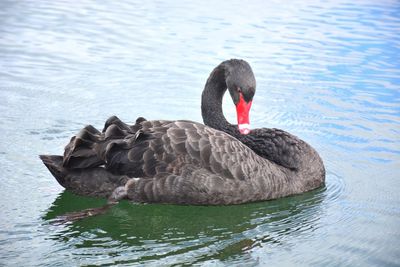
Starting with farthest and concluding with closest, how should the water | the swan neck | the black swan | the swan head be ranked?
the swan neck < the swan head < the black swan < the water

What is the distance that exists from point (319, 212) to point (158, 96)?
2896 mm

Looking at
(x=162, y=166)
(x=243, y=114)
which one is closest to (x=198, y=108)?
(x=243, y=114)

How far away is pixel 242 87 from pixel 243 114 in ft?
0.69

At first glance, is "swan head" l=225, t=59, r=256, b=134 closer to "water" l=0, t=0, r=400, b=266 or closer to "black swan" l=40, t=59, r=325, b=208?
"black swan" l=40, t=59, r=325, b=208

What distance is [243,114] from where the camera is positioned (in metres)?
5.52

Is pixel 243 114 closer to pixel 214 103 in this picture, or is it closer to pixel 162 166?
pixel 214 103

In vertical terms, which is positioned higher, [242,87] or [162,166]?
[242,87]

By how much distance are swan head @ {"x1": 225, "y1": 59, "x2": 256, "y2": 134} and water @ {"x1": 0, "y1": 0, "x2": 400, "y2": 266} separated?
678 mm

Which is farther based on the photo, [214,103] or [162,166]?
[214,103]

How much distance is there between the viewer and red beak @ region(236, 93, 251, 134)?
549 centimetres

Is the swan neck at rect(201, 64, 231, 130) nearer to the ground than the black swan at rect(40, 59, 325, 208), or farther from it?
farther from it

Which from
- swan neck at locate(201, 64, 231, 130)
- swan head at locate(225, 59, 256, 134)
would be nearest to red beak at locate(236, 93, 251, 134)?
swan head at locate(225, 59, 256, 134)

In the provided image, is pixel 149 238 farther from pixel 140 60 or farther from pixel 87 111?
pixel 140 60

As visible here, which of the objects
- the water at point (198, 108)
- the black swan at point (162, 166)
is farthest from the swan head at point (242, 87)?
the water at point (198, 108)
